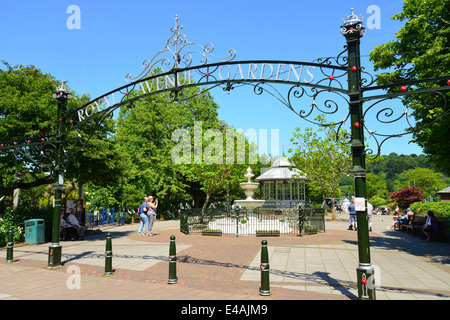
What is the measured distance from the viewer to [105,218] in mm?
24156

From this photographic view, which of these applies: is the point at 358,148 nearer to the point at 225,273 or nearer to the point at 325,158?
the point at 225,273

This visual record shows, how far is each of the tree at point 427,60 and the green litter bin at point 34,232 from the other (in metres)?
14.7

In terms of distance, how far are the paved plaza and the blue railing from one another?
9071 mm

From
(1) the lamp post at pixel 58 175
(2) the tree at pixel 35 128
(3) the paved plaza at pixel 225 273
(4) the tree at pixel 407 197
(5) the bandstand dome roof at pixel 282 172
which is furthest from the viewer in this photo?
(5) the bandstand dome roof at pixel 282 172

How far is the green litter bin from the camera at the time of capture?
1348cm

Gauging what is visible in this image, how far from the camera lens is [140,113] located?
31.0 metres

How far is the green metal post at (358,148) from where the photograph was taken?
220 inches

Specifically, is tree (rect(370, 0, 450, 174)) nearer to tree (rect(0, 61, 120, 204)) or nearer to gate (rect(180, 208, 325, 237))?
gate (rect(180, 208, 325, 237))

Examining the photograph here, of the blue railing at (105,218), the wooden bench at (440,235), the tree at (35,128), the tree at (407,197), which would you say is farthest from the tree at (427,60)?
the tree at (407,197)

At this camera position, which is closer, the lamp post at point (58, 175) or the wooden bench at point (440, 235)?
the lamp post at point (58, 175)

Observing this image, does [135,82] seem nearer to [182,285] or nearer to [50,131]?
[182,285]

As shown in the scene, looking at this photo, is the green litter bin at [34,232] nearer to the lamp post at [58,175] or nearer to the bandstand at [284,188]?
the lamp post at [58,175]

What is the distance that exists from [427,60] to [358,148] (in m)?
7.45

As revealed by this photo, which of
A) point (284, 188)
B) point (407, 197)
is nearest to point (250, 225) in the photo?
point (284, 188)
